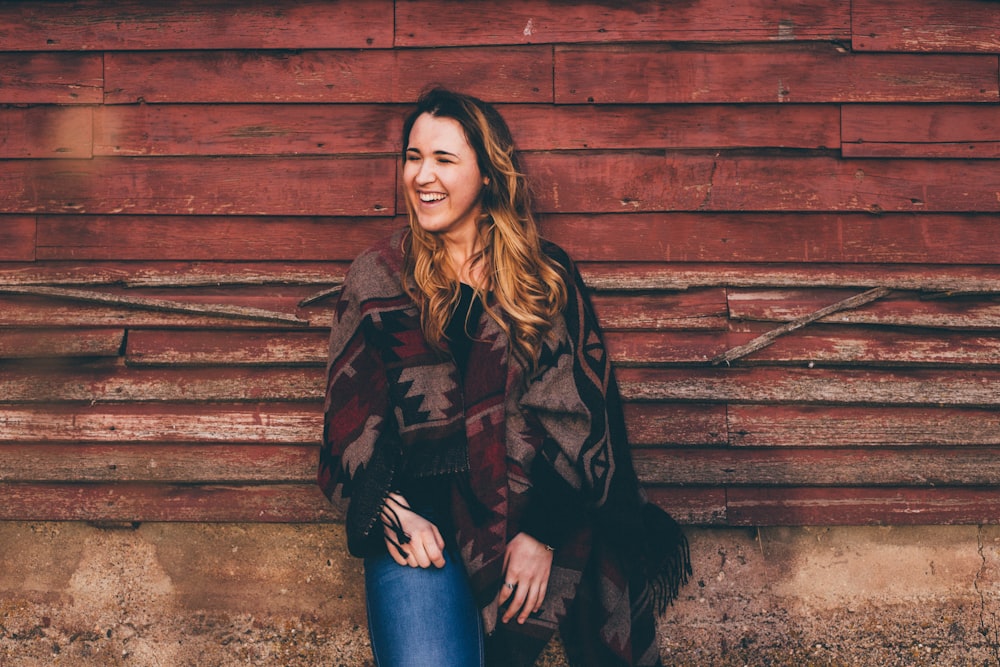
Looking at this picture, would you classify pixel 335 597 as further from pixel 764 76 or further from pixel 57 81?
pixel 764 76

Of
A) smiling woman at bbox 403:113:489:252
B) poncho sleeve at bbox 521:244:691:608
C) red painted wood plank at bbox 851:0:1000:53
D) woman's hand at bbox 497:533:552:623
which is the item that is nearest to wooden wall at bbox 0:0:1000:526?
red painted wood plank at bbox 851:0:1000:53

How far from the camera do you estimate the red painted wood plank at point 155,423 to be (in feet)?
9.06

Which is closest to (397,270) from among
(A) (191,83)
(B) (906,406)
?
(A) (191,83)

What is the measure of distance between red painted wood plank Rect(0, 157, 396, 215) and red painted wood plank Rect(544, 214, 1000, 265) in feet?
2.26

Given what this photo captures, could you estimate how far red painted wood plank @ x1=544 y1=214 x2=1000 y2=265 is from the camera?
A: 2709mm

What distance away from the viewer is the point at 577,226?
8.93 ft

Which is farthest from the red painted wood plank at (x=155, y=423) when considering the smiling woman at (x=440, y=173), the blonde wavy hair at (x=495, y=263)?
the smiling woman at (x=440, y=173)

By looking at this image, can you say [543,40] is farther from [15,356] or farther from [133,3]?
[15,356]

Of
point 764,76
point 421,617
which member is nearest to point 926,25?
point 764,76

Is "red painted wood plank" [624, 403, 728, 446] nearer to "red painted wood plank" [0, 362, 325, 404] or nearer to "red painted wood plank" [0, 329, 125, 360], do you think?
"red painted wood plank" [0, 362, 325, 404]

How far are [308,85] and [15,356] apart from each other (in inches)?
58.3

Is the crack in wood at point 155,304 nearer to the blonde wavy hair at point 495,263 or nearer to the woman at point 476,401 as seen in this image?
the woman at point 476,401

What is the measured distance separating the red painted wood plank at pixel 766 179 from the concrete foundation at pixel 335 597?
1.23 m

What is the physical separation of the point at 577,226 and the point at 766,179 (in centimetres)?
71
